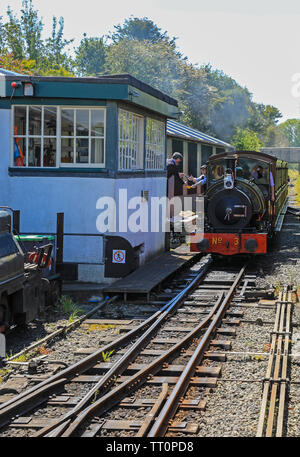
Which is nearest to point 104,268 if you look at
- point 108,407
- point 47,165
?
point 47,165

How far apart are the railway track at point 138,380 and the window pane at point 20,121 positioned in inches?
181

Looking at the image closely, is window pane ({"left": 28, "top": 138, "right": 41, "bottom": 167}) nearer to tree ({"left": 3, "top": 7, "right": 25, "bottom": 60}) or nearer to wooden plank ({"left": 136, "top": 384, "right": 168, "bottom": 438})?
wooden plank ({"left": 136, "top": 384, "right": 168, "bottom": 438})

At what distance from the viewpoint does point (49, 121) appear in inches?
515

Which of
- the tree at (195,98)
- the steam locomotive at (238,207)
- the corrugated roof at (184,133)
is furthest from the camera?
the tree at (195,98)

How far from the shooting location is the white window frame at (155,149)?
15.7m

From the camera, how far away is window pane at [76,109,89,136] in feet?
42.5

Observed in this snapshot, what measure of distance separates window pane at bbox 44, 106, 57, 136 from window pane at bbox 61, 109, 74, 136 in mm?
163

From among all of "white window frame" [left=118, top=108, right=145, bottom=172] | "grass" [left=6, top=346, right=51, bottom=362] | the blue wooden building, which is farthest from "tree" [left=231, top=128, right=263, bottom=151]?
"grass" [left=6, top=346, right=51, bottom=362]

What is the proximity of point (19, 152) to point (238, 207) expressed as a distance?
5.31 meters

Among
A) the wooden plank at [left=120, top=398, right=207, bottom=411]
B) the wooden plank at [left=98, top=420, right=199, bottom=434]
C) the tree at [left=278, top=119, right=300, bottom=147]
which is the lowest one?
the wooden plank at [left=98, top=420, right=199, bottom=434]

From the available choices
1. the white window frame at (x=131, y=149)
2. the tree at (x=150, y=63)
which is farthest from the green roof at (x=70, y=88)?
the tree at (x=150, y=63)

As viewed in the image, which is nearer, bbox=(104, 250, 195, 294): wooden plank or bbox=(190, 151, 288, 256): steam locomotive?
bbox=(104, 250, 195, 294): wooden plank

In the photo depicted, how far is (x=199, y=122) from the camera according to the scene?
5709cm
